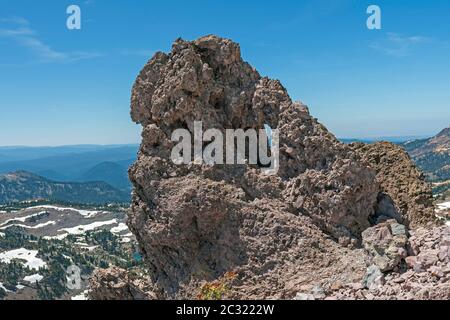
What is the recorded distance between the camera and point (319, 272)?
1527 cm

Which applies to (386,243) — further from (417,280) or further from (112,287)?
(112,287)

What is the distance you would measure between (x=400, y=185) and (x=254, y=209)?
313 inches

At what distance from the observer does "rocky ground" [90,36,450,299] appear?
1507 centimetres

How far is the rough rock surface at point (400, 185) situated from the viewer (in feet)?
61.5

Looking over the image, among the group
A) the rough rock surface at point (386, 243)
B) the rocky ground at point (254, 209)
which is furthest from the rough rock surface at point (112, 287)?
the rough rock surface at point (386, 243)

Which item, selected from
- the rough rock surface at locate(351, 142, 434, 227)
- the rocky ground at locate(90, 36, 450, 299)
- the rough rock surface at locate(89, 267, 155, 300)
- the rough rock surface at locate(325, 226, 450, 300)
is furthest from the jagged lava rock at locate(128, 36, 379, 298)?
the rough rock surface at locate(89, 267, 155, 300)

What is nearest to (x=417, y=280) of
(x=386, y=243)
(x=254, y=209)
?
(x=386, y=243)

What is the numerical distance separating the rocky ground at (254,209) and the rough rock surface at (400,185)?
0.07m

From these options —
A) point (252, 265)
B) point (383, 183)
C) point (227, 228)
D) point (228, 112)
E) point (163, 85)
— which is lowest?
point (252, 265)

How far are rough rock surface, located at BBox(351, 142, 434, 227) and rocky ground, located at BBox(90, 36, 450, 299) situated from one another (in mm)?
70
